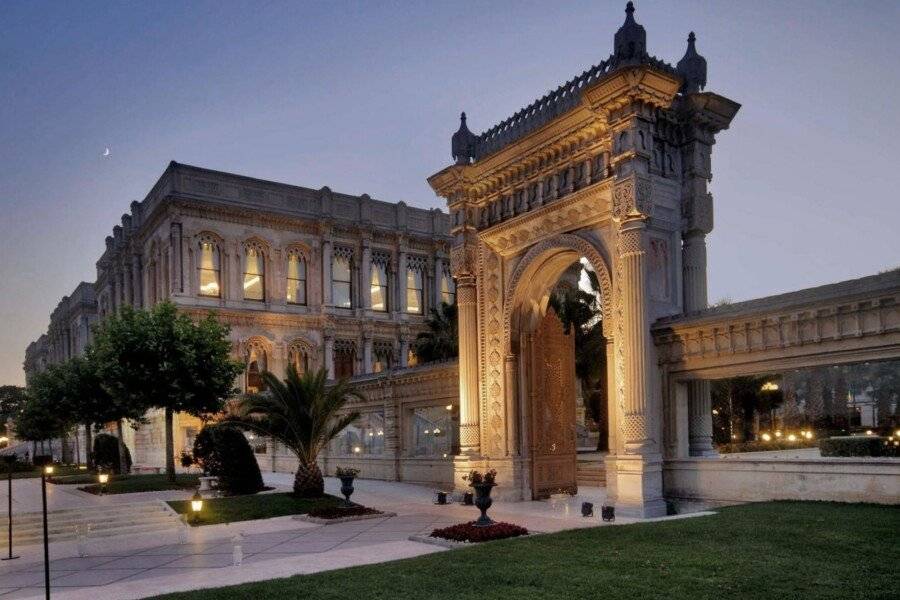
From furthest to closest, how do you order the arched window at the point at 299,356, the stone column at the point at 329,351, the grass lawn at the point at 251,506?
the stone column at the point at 329,351 < the arched window at the point at 299,356 < the grass lawn at the point at 251,506

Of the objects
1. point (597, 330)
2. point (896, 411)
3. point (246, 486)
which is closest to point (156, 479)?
point (246, 486)

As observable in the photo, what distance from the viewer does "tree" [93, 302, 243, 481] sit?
981 inches

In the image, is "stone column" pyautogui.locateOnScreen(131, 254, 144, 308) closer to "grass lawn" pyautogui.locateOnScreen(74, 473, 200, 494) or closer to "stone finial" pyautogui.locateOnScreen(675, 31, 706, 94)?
"grass lawn" pyautogui.locateOnScreen(74, 473, 200, 494)

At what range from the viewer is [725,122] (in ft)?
54.0

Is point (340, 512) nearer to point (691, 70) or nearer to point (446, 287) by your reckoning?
point (691, 70)

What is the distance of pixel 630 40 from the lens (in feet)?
49.8

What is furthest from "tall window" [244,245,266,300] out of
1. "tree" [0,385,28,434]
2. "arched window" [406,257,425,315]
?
"tree" [0,385,28,434]

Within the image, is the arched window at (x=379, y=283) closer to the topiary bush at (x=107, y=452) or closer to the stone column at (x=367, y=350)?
the stone column at (x=367, y=350)

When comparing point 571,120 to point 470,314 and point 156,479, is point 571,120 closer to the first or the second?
point 470,314

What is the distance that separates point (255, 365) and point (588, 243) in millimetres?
26690

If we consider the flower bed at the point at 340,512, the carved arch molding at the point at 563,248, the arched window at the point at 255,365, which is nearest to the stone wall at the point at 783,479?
→ the carved arch molding at the point at 563,248

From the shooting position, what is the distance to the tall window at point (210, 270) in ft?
125

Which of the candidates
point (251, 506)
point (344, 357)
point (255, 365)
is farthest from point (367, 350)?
point (251, 506)

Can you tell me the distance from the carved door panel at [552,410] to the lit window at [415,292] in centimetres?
2662
